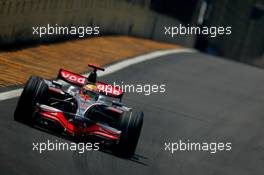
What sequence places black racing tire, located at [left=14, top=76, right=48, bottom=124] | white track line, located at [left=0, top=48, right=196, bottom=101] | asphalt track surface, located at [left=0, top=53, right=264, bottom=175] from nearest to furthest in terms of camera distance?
asphalt track surface, located at [left=0, top=53, right=264, bottom=175]
black racing tire, located at [left=14, top=76, right=48, bottom=124]
white track line, located at [left=0, top=48, right=196, bottom=101]

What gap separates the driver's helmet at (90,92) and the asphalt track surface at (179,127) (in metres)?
1.21

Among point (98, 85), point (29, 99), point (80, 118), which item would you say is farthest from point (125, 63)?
point (29, 99)

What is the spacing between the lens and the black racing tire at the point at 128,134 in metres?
15.2

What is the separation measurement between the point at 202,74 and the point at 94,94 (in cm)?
1582

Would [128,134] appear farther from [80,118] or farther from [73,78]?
[73,78]

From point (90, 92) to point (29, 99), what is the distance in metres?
1.34

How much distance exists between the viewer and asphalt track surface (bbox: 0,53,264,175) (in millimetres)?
13539

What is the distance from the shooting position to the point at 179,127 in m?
20.0

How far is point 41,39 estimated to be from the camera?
2802 centimetres

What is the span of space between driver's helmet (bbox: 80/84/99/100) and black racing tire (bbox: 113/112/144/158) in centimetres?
97

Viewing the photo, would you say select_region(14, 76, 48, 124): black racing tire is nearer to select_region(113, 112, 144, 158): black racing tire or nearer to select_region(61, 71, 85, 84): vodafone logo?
select_region(61, 71, 85, 84): vodafone logo

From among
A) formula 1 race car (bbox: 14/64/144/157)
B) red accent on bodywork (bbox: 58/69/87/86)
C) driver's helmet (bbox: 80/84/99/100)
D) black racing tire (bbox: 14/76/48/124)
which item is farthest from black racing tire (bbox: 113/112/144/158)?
→ black racing tire (bbox: 14/76/48/124)

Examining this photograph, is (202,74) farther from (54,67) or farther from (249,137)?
(249,137)

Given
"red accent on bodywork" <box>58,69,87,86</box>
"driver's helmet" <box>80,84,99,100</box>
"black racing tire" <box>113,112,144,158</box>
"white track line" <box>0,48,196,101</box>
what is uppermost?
"red accent on bodywork" <box>58,69,87,86</box>
